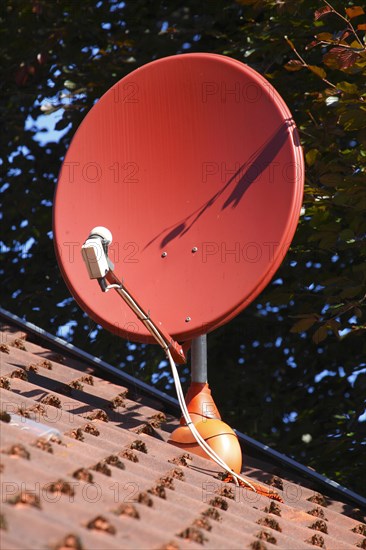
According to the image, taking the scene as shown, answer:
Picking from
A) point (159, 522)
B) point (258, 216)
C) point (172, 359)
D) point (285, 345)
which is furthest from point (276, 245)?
point (285, 345)

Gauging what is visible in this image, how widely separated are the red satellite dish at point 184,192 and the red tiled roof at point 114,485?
0.56 meters

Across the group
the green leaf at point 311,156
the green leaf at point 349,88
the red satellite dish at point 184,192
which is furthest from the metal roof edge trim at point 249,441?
the green leaf at point 349,88

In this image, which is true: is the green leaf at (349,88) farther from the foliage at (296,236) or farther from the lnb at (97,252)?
the lnb at (97,252)

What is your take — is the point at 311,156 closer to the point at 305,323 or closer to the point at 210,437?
the point at 305,323

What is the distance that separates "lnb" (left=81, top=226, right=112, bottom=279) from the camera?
4969 millimetres

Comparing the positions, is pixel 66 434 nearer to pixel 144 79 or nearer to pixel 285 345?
pixel 144 79

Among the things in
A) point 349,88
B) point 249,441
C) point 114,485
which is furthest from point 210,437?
point 349,88

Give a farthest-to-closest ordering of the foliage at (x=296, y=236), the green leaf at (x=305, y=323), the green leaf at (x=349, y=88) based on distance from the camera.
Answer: the foliage at (x=296, y=236), the green leaf at (x=305, y=323), the green leaf at (x=349, y=88)

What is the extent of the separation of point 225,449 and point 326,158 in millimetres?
2484

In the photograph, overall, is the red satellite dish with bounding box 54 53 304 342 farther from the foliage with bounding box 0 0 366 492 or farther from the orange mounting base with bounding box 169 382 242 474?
the foliage with bounding box 0 0 366 492

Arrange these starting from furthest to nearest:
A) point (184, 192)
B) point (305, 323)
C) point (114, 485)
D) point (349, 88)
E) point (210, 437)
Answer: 1. point (305, 323)
2. point (349, 88)
3. point (184, 192)
4. point (210, 437)
5. point (114, 485)

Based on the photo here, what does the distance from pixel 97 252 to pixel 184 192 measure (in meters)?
1.06

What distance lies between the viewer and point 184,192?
5902 mm

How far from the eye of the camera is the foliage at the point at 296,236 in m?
8.38
